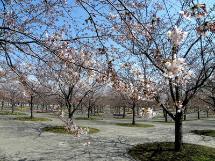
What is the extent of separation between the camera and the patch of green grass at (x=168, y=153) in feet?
42.9

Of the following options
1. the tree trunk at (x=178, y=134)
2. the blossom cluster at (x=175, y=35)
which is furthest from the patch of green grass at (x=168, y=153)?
the blossom cluster at (x=175, y=35)

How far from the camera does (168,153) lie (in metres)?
13.9

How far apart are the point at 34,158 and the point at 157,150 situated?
5.16m

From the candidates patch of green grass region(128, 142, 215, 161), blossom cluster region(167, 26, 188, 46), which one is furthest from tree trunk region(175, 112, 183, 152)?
blossom cluster region(167, 26, 188, 46)

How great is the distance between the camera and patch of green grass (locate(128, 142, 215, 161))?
42.9 ft

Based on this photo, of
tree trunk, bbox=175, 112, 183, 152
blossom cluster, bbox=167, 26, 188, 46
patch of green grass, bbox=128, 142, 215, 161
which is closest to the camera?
blossom cluster, bbox=167, 26, 188, 46

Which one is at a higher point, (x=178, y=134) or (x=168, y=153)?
(x=178, y=134)

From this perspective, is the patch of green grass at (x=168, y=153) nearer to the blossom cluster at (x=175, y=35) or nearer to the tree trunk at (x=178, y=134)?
the tree trunk at (x=178, y=134)

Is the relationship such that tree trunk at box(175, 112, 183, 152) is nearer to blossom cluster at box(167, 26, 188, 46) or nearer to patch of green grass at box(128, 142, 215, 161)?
patch of green grass at box(128, 142, 215, 161)

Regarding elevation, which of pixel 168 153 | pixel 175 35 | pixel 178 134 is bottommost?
pixel 168 153

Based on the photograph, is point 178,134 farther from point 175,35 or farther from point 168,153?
point 175,35

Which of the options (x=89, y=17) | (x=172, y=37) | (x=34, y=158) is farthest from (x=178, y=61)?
(x=34, y=158)

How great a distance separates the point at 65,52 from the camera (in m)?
8.34

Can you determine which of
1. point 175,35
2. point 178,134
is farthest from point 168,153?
point 175,35
